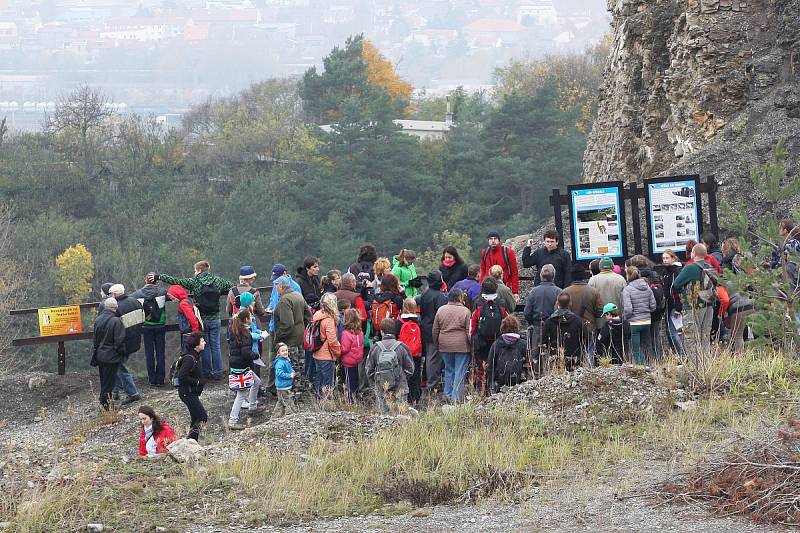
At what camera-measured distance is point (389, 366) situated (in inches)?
452

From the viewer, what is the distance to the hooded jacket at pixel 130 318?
12969 mm

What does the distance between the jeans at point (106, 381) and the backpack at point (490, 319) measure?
4.05m

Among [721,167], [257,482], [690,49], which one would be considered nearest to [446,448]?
[257,482]

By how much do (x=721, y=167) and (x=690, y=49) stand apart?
9.73 feet

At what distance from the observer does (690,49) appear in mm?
21250

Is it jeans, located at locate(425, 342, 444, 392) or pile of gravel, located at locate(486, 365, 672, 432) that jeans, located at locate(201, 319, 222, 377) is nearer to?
jeans, located at locate(425, 342, 444, 392)

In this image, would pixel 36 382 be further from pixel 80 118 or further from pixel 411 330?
pixel 80 118

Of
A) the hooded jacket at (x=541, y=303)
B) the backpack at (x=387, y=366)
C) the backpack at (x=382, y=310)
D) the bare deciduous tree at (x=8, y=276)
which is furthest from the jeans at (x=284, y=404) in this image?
the bare deciduous tree at (x=8, y=276)

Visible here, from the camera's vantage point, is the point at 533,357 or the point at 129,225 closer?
the point at 533,357

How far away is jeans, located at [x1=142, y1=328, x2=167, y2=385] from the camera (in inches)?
538

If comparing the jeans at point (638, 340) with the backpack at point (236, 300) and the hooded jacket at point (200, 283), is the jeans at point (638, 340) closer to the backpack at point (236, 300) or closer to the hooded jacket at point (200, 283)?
the backpack at point (236, 300)

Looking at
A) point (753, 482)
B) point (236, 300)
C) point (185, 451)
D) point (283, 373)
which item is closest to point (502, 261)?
point (236, 300)

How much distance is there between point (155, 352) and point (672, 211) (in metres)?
6.47

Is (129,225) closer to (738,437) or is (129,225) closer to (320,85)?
(320,85)
